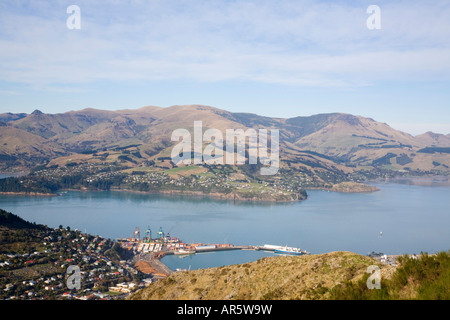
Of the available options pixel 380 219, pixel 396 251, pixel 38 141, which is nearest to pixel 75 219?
pixel 396 251

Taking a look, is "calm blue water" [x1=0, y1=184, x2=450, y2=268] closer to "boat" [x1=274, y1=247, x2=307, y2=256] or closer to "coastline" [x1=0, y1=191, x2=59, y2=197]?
"boat" [x1=274, y1=247, x2=307, y2=256]

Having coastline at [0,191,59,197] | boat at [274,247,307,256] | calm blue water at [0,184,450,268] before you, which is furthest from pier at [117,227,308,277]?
coastline at [0,191,59,197]

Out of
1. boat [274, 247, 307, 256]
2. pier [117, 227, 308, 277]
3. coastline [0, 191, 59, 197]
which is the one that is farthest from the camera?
coastline [0, 191, 59, 197]

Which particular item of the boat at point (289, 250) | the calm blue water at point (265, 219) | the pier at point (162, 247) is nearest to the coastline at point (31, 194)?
the calm blue water at point (265, 219)

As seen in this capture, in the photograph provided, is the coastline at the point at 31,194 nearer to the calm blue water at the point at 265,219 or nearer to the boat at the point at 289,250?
the calm blue water at the point at 265,219

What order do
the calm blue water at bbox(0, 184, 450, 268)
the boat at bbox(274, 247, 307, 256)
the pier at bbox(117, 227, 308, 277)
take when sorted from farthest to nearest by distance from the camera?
the calm blue water at bbox(0, 184, 450, 268), the boat at bbox(274, 247, 307, 256), the pier at bbox(117, 227, 308, 277)

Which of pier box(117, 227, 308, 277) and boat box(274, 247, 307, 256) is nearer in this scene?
pier box(117, 227, 308, 277)

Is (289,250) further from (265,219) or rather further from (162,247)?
(265,219)

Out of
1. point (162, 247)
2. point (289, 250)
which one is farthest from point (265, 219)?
point (162, 247)
